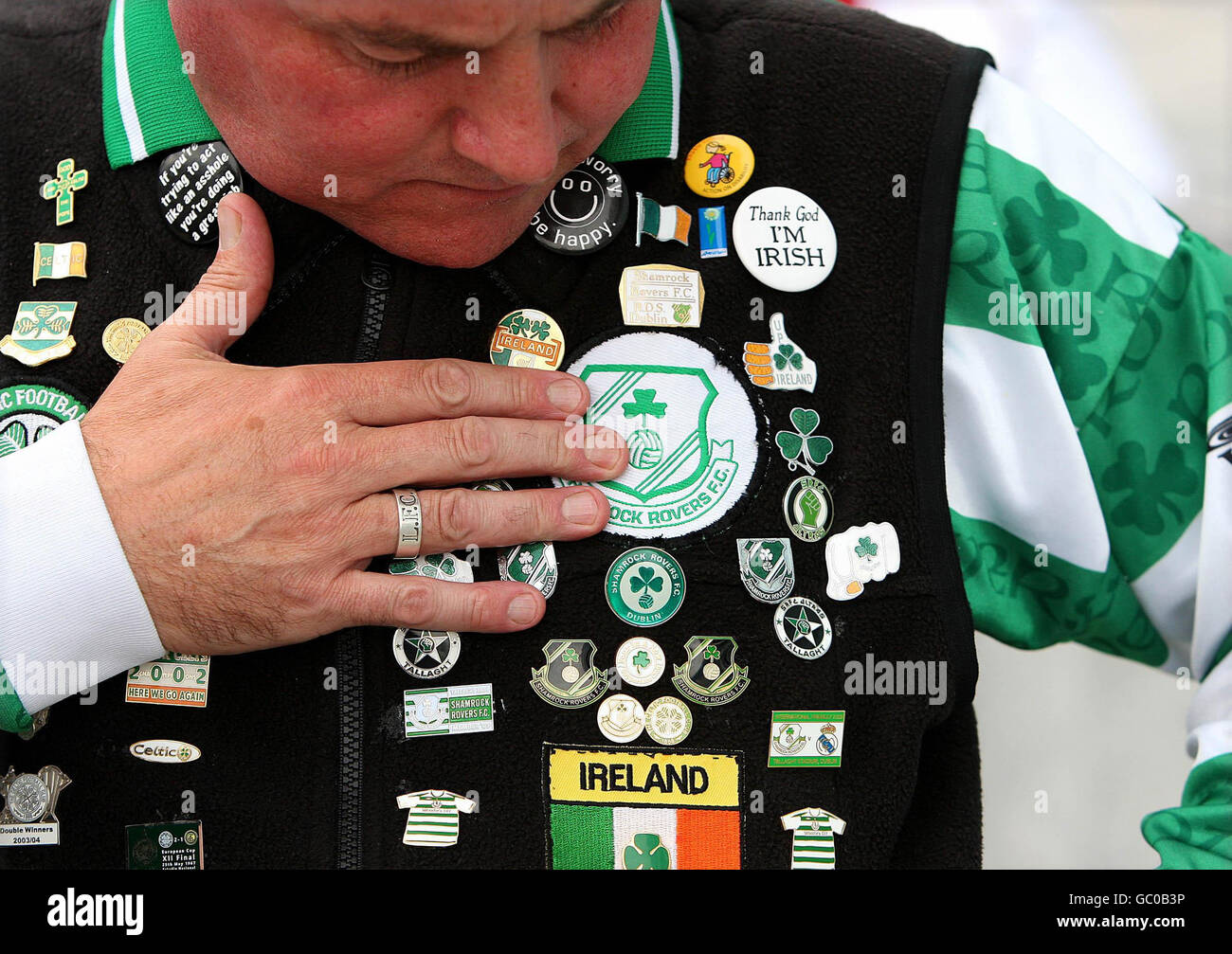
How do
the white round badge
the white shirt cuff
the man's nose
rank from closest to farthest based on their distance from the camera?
1. the man's nose
2. the white shirt cuff
3. the white round badge

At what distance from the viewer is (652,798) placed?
0.75 metres

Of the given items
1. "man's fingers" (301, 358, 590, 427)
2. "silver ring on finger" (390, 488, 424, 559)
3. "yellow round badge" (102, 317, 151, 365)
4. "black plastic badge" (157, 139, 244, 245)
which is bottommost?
"silver ring on finger" (390, 488, 424, 559)

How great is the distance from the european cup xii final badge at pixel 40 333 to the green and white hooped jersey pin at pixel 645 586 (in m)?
0.40

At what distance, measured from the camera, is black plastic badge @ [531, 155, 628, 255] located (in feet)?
2.60

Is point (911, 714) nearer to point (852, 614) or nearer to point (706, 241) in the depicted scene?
point (852, 614)

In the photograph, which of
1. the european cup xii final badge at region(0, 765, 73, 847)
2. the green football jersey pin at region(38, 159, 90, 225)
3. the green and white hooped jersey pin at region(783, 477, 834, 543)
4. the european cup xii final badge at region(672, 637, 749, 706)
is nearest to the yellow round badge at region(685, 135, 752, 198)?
the green and white hooped jersey pin at region(783, 477, 834, 543)

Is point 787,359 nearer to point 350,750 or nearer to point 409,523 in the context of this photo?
point 409,523

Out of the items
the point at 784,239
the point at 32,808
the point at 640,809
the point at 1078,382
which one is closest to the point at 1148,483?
the point at 1078,382

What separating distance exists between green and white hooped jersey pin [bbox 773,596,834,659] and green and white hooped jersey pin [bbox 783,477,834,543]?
5 cm

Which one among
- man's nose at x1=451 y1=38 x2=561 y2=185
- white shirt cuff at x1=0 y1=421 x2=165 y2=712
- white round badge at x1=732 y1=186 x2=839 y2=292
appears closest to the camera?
man's nose at x1=451 y1=38 x2=561 y2=185

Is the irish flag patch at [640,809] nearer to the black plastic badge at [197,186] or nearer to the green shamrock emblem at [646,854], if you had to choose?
the green shamrock emblem at [646,854]

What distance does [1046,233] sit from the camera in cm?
82

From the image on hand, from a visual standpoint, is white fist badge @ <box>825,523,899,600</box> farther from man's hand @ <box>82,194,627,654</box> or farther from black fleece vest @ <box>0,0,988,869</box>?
man's hand @ <box>82,194,627,654</box>

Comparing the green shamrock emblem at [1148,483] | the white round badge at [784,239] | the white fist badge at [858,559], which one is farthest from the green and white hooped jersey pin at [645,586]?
the green shamrock emblem at [1148,483]
